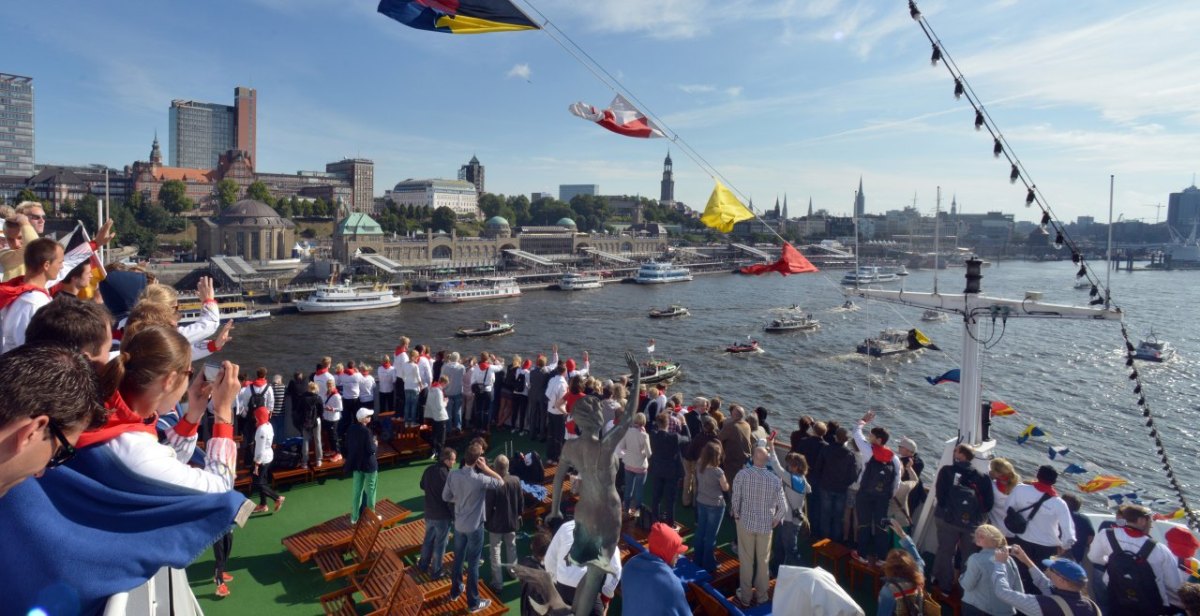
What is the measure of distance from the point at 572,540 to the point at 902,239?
→ 91.8 meters

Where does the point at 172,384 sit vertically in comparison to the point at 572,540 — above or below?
above

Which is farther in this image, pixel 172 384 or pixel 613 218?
pixel 613 218

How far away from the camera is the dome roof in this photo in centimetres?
6028

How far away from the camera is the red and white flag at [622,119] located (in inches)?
231

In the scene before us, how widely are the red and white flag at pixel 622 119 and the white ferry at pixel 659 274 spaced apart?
58.3m

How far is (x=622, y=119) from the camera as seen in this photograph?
590cm

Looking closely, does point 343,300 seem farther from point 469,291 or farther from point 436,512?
point 436,512

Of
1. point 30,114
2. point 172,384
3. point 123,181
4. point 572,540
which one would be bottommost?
point 572,540

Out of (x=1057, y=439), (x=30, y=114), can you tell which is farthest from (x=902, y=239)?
(x=30, y=114)

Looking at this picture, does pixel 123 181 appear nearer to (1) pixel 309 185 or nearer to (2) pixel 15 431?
(1) pixel 309 185

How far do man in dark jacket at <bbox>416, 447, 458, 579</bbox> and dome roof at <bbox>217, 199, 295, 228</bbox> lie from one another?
2450 inches

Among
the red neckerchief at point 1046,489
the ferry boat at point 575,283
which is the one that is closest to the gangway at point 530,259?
the ferry boat at point 575,283

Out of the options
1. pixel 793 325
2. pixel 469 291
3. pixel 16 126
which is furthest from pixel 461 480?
pixel 16 126

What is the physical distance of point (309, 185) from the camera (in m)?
108
